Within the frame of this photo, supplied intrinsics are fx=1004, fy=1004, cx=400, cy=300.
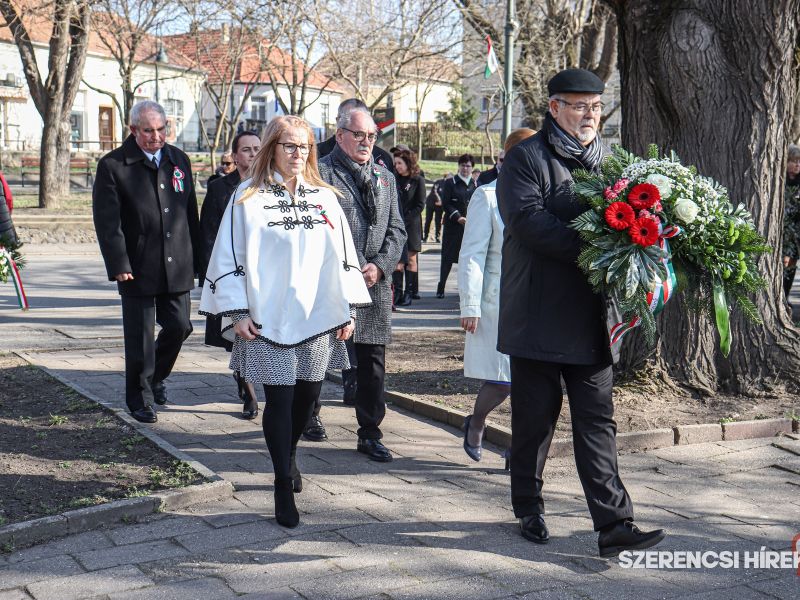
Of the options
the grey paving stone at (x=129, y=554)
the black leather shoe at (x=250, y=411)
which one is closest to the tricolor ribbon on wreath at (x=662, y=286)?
the grey paving stone at (x=129, y=554)

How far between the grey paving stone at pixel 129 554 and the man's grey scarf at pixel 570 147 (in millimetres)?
2456

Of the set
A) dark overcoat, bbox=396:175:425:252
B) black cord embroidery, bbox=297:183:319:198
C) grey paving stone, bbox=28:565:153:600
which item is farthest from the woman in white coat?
dark overcoat, bbox=396:175:425:252

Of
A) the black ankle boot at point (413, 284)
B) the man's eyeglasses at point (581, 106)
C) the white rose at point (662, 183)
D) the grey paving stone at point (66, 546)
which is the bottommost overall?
the grey paving stone at point (66, 546)

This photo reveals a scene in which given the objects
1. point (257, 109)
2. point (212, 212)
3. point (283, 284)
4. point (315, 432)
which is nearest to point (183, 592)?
point (283, 284)

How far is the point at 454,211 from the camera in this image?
45.3 ft

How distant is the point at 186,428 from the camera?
259 inches

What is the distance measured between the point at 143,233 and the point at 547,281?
3265mm

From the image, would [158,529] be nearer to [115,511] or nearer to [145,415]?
[115,511]

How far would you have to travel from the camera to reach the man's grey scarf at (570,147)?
4.55 meters

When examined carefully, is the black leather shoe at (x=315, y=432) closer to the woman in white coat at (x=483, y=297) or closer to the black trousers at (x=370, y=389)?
the black trousers at (x=370, y=389)

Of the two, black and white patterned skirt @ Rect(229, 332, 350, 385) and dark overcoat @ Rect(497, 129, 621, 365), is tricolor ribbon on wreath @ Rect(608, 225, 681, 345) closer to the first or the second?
dark overcoat @ Rect(497, 129, 621, 365)

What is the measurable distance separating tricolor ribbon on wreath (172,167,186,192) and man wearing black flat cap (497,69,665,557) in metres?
2.96

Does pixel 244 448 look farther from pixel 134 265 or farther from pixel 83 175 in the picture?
pixel 83 175

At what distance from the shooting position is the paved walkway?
407cm
